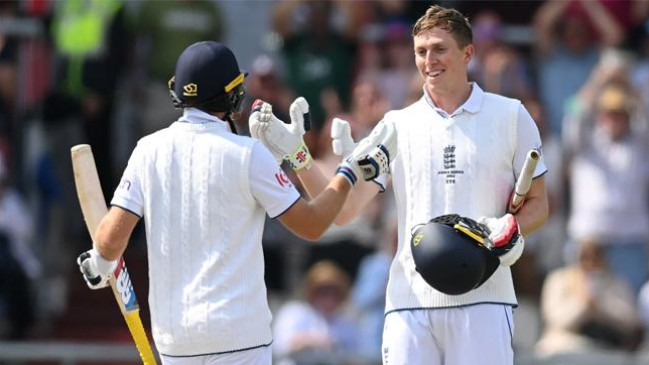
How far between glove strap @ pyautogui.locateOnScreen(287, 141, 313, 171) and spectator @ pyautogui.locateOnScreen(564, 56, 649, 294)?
185 inches

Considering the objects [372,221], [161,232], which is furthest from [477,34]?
[161,232]

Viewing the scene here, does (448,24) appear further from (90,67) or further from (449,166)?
(90,67)

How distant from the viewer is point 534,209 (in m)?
7.12

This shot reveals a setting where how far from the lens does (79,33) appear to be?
12.7 meters

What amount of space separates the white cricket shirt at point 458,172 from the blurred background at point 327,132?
372cm

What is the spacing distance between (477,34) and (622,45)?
1.17 meters

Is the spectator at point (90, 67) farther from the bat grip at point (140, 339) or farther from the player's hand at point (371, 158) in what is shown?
the player's hand at point (371, 158)

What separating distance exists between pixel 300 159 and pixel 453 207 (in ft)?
2.67

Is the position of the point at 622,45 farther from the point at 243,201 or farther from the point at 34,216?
the point at 243,201

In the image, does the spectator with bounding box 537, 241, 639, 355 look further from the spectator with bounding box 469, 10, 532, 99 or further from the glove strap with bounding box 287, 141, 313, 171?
the glove strap with bounding box 287, 141, 313, 171

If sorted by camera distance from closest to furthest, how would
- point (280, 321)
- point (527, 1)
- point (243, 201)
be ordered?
point (243, 201)
point (280, 321)
point (527, 1)

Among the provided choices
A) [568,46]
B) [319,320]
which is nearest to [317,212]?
[319,320]

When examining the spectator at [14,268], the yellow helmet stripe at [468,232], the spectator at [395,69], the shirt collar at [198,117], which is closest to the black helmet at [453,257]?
the yellow helmet stripe at [468,232]

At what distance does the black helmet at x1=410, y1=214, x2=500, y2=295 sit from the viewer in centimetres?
679
